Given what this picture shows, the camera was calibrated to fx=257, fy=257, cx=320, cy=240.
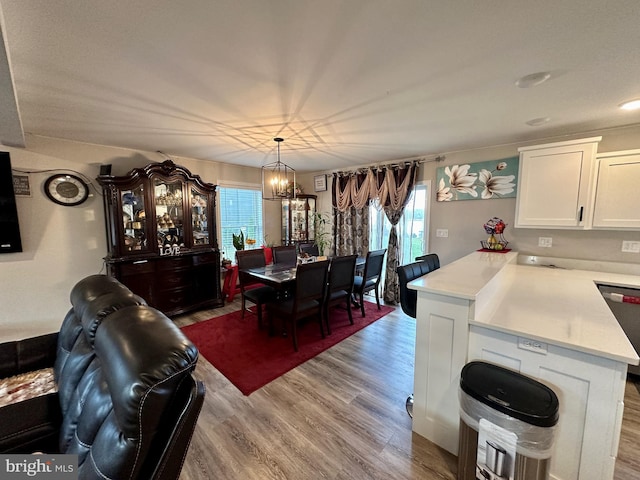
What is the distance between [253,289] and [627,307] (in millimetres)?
3983

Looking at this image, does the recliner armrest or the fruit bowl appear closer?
the recliner armrest

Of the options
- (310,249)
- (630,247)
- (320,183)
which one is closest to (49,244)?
(310,249)

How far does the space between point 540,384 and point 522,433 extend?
0.26 m

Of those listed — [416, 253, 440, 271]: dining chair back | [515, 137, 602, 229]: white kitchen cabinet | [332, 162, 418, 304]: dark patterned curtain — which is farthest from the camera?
[332, 162, 418, 304]: dark patterned curtain

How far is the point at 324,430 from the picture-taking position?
181cm

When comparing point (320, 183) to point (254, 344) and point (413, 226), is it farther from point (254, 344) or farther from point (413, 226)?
point (254, 344)

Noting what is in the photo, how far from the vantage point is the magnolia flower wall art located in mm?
3268

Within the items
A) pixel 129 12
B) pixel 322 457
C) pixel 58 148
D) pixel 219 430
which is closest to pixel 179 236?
pixel 58 148

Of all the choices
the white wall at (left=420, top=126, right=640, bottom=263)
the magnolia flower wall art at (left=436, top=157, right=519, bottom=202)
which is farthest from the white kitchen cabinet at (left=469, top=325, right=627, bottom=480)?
the magnolia flower wall art at (left=436, top=157, right=519, bottom=202)

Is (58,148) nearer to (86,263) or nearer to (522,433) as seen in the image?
(86,263)

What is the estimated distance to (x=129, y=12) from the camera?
1186 millimetres

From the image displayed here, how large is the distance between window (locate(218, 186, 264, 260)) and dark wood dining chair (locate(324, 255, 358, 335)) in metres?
2.36

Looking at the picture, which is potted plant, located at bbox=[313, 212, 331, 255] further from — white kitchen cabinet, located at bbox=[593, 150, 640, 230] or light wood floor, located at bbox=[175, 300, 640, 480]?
white kitchen cabinet, located at bbox=[593, 150, 640, 230]

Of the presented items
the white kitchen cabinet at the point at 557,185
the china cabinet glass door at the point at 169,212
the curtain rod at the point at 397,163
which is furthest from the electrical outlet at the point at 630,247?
the china cabinet glass door at the point at 169,212
